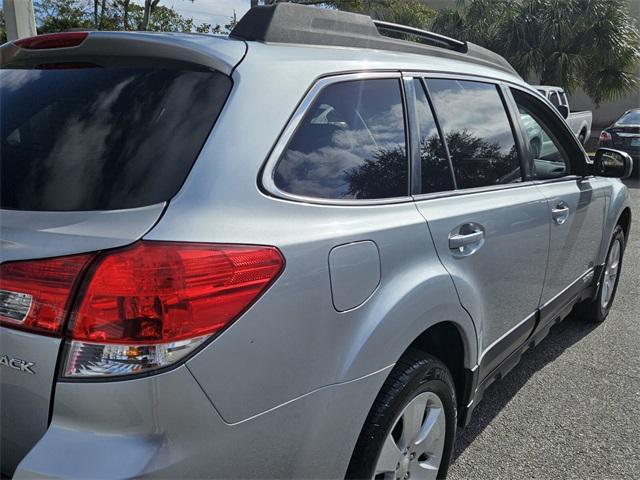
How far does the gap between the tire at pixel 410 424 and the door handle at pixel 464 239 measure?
1.39ft

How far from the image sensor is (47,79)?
1.89 meters

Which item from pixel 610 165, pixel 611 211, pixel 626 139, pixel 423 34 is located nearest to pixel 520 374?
pixel 611 211

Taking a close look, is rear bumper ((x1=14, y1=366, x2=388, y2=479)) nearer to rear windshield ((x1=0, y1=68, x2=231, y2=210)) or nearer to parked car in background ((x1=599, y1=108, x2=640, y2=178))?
rear windshield ((x1=0, y1=68, x2=231, y2=210))

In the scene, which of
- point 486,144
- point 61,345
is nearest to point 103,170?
point 61,345

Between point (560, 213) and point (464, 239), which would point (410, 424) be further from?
point (560, 213)

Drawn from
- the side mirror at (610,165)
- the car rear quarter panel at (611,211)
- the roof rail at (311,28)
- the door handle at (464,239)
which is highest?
the roof rail at (311,28)

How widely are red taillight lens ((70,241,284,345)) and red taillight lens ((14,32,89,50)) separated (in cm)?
86

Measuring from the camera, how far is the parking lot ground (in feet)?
9.31

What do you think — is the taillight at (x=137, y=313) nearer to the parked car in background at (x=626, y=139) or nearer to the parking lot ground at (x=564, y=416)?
the parking lot ground at (x=564, y=416)

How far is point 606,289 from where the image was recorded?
15.2ft

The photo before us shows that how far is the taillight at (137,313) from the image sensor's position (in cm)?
140

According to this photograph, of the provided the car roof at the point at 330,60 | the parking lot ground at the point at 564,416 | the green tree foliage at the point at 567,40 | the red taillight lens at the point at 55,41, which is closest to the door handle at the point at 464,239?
the car roof at the point at 330,60

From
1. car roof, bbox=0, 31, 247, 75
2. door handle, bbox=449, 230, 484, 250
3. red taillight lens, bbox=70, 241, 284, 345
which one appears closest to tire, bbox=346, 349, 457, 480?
door handle, bbox=449, 230, 484, 250

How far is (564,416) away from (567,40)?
59.8ft
